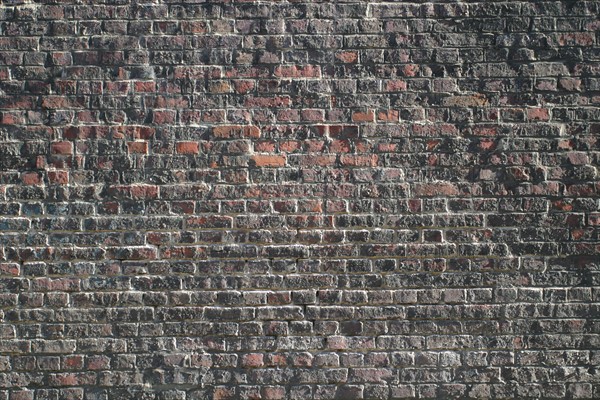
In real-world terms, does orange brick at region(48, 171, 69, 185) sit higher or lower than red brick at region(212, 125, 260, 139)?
lower

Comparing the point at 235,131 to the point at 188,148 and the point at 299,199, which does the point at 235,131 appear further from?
the point at 299,199

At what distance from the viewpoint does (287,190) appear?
3.28m

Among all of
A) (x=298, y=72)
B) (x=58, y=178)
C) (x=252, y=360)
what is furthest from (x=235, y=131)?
(x=252, y=360)

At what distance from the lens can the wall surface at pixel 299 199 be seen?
3264 mm

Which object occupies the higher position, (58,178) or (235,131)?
(235,131)

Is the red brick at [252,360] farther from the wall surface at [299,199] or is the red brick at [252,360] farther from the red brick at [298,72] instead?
the red brick at [298,72]

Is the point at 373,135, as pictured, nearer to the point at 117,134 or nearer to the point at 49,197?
the point at 117,134

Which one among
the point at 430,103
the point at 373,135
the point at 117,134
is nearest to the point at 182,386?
the point at 117,134

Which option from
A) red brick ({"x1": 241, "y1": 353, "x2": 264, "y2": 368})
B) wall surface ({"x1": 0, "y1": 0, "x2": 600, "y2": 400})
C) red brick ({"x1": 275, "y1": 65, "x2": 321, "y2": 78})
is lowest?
red brick ({"x1": 241, "y1": 353, "x2": 264, "y2": 368})

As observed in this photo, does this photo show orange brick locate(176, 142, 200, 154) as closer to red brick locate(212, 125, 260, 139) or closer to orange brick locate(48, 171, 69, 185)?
red brick locate(212, 125, 260, 139)

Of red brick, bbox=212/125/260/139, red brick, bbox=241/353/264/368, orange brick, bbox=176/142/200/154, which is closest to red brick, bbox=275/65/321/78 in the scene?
red brick, bbox=212/125/260/139

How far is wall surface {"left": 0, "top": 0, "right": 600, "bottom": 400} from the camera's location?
326cm

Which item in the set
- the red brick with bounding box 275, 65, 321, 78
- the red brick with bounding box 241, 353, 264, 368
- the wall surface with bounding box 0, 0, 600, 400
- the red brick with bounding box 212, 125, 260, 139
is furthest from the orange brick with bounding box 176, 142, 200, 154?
the red brick with bounding box 241, 353, 264, 368

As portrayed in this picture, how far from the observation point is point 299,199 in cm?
328
